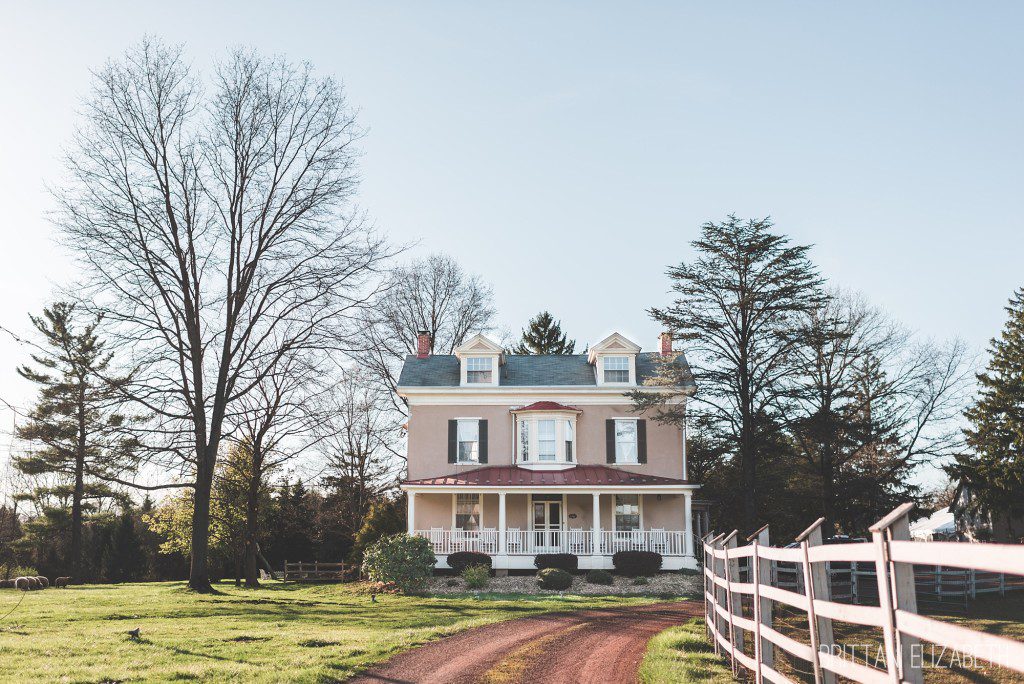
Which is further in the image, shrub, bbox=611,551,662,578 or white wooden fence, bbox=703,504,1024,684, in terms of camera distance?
shrub, bbox=611,551,662,578

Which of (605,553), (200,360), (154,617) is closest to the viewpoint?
(154,617)

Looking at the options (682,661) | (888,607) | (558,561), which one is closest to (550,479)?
(558,561)

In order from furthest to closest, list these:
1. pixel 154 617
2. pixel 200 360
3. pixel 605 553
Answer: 1. pixel 605 553
2. pixel 200 360
3. pixel 154 617

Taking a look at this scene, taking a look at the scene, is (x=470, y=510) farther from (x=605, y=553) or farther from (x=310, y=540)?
(x=310, y=540)

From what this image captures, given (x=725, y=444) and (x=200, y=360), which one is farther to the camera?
(x=725, y=444)

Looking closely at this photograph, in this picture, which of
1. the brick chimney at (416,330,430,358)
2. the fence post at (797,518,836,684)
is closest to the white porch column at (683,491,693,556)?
the brick chimney at (416,330,430,358)

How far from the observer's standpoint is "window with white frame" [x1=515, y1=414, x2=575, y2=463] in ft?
103

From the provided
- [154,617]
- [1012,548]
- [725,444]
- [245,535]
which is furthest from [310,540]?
[1012,548]

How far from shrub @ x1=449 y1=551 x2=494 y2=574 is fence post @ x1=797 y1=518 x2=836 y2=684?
23168 millimetres

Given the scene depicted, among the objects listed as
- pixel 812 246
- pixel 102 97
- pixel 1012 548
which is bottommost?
pixel 1012 548

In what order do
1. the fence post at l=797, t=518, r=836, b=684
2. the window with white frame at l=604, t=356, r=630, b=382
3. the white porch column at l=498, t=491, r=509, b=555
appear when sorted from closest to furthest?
the fence post at l=797, t=518, r=836, b=684 → the white porch column at l=498, t=491, r=509, b=555 → the window with white frame at l=604, t=356, r=630, b=382

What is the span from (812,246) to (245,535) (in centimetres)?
2575

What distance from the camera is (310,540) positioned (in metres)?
42.0

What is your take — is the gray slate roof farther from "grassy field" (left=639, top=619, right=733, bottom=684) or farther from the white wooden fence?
the white wooden fence
